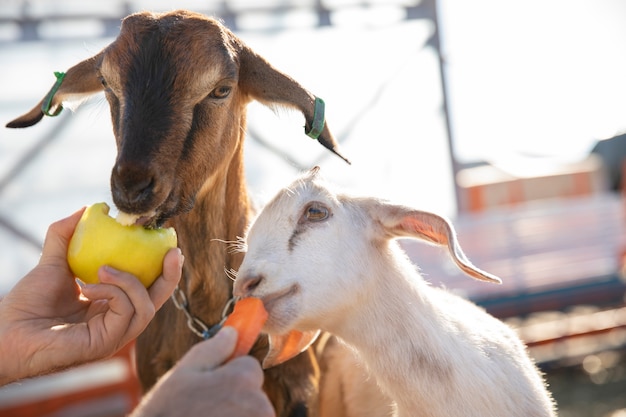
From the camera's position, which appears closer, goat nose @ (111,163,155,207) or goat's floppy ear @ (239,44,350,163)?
goat nose @ (111,163,155,207)

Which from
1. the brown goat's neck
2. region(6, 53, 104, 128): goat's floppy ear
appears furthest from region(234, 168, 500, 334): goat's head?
region(6, 53, 104, 128): goat's floppy ear

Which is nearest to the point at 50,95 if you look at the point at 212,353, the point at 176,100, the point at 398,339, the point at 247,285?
the point at 176,100

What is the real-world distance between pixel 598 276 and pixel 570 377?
1.36 metres

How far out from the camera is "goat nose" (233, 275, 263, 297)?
233cm

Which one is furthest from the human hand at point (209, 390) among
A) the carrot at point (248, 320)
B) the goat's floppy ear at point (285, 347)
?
the goat's floppy ear at point (285, 347)

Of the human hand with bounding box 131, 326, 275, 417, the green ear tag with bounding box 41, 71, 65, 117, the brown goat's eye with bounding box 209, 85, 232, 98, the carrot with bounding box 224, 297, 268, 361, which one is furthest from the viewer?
the green ear tag with bounding box 41, 71, 65, 117

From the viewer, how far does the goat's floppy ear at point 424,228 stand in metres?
2.28

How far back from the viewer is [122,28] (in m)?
2.96

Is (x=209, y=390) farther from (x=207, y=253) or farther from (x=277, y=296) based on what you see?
(x=207, y=253)

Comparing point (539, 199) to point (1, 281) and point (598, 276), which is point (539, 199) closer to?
point (598, 276)

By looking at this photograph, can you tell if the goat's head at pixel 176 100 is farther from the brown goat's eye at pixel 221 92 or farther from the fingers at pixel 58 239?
the fingers at pixel 58 239

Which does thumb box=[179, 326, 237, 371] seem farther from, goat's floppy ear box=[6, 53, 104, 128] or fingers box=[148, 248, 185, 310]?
goat's floppy ear box=[6, 53, 104, 128]

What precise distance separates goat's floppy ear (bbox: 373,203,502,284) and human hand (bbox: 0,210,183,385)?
806 mm

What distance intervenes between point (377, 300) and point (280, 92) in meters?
1.05
